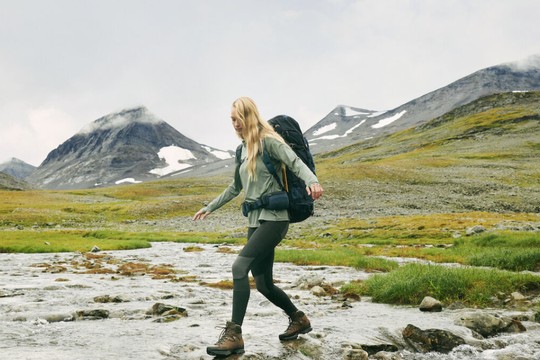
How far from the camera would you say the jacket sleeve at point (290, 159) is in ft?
23.1

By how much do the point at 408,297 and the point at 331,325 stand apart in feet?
12.3

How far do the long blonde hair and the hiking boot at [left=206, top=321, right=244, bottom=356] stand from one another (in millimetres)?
2431

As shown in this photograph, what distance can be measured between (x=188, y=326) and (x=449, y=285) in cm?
724

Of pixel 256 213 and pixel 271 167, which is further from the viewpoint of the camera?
pixel 256 213

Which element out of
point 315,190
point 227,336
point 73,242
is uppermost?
point 315,190

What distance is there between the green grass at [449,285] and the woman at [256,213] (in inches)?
232

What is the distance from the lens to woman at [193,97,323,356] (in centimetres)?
714

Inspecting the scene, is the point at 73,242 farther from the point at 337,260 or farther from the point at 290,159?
the point at 290,159

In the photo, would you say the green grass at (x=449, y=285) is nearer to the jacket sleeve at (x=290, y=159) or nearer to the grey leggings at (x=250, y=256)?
the grey leggings at (x=250, y=256)

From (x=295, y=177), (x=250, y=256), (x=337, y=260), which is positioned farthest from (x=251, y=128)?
(x=337, y=260)

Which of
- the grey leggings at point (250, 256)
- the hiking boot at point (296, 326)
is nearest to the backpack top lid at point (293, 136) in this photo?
the grey leggings at point (250, 256)

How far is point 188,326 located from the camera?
9383 mm

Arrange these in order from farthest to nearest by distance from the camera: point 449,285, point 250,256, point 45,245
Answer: point 45,245
point 449,285
point 250,256

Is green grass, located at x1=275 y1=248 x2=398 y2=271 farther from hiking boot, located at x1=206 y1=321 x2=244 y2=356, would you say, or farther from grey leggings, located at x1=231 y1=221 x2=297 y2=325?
hiking boot, located at x1=206 y1=321 x2=244 y2=356
